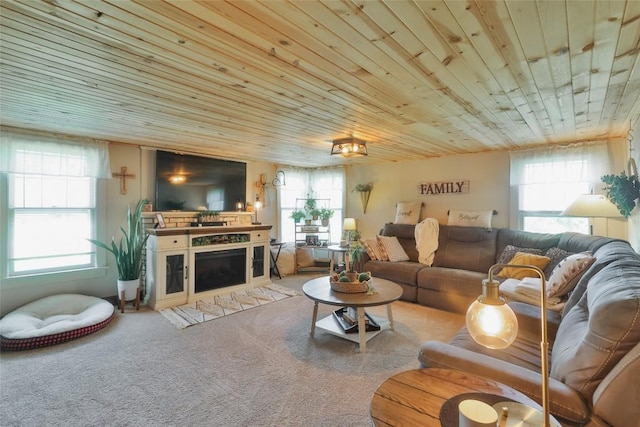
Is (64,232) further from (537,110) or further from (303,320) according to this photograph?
(537,110)

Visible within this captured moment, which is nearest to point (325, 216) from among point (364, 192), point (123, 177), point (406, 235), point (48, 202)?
point (364, 192)

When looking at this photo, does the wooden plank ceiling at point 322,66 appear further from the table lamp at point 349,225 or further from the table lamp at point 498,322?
the table lamp at point 349,225

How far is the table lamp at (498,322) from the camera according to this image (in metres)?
0.74

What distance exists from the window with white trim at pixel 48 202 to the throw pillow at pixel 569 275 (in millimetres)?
4858

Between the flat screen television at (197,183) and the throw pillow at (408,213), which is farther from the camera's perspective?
the throw pillow at (408,213)

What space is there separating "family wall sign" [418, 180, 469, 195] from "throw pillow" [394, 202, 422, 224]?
25 cm

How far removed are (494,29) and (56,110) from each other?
132 inches

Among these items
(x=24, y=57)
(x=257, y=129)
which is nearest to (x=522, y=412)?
(x=24, y=57)

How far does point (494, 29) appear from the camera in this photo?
4.49ft

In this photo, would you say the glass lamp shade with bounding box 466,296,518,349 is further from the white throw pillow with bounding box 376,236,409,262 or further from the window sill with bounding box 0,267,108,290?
the window sill with bounding box 0,267,108,290

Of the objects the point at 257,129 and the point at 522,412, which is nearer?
the point at 522,412

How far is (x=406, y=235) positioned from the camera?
458cm

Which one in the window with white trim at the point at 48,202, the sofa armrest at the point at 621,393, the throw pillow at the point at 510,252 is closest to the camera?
the sofa armrest at the point at 621,393

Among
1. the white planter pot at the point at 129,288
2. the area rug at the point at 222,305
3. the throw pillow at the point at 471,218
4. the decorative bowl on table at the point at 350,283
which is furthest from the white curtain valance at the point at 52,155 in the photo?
the throw pillow at the point at 471,218
